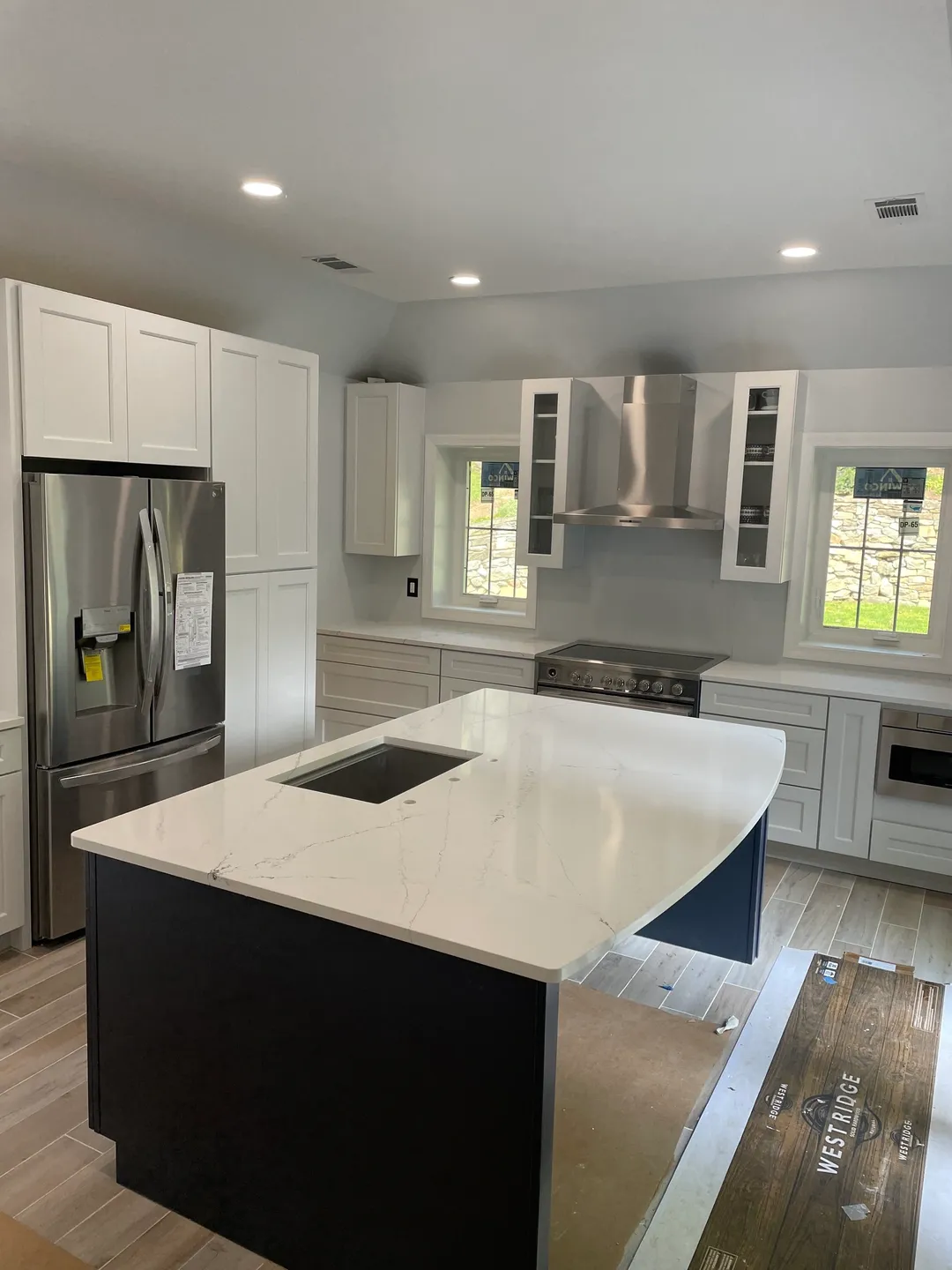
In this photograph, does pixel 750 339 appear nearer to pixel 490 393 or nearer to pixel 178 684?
pixel 490 393

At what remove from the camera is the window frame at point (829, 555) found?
4379mm

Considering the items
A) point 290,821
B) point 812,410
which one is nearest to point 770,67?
point 290,821

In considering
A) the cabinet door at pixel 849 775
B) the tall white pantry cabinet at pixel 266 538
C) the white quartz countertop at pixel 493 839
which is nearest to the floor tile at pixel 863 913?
the cabinet door at pixel 849 775

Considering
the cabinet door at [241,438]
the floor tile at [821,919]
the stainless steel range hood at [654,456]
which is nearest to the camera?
the floor tile at [821,919]

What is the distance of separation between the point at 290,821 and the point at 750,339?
347 cm

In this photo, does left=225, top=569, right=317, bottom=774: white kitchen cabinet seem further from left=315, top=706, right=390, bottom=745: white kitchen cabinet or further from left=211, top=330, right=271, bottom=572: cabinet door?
left=315, top=706, right=390, bottom=745: white kitchen cabinet

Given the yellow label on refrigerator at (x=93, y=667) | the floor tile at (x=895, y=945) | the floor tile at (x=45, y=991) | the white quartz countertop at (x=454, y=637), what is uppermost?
the yellow label on refrigerator at (x=93, y=667)

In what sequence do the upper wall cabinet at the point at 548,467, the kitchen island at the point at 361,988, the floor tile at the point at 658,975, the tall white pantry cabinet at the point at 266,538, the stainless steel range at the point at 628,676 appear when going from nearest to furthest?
the kitchen island at the point at 361,988 < the floor tile at the point at 658,975 < the tall white pantry cabinet at the point at 266,538 < the stainless steel range at the point at 628,676 < the upper wall cabinet at the point at 548,467

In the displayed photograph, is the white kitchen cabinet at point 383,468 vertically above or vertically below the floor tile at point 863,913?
above

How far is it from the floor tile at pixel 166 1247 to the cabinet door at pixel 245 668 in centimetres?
213

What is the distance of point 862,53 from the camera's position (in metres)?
2.10

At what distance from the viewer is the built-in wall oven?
392cm

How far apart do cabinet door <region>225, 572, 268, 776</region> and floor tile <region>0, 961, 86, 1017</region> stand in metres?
1.11

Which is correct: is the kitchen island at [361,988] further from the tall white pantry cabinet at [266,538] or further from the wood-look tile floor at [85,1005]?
the tall white pantry cabinet at [266,538]
